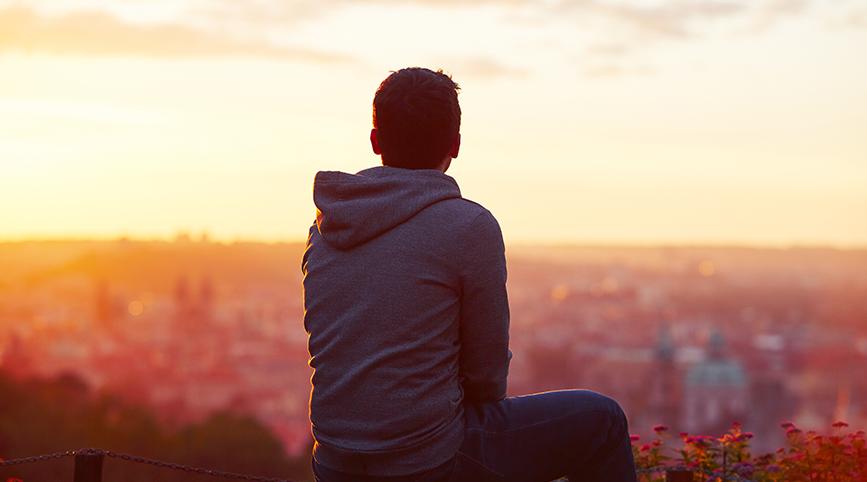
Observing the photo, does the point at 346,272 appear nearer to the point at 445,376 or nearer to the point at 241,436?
the point at 445,376

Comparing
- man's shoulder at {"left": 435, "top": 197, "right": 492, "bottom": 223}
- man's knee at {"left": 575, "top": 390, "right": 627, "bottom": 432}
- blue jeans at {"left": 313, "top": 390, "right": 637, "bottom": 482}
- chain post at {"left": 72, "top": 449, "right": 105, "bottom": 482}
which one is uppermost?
man's shoulder at {"left": 435, "top": 197, "right": 492, "bottom": 223}

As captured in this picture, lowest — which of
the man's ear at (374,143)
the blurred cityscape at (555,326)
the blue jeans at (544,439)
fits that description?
the blurred cityscape at (555,326)

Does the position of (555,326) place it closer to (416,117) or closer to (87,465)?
(87,465)

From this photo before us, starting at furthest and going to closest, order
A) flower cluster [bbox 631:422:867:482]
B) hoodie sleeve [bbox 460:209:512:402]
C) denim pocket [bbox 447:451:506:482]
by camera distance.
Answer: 1. flower cluster [bbox 631:422:867:482]
2. denim pocket [bbox 447:451:506:482]
3. hoodie sleeve [bbox 460:209:512:402]

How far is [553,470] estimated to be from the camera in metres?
2.48

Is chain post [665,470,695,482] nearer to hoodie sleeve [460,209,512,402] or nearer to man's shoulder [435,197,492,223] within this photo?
hoodie sleeve [460,209,512,402]

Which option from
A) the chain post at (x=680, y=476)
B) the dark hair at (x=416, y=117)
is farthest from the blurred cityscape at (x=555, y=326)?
the dark hair at (x=416, y=117)

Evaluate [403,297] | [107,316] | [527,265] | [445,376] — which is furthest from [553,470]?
[527,265]

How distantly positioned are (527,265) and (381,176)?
95133mm

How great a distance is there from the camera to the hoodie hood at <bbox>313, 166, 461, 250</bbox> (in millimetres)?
2330

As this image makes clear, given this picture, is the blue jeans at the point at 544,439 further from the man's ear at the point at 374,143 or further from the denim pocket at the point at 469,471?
Answer: the man's ear at the point at 374,143

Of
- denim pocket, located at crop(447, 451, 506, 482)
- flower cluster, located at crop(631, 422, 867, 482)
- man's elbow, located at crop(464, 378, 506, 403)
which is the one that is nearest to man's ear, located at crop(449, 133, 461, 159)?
man's elbow, located at crop(464, 378, 506, 403)

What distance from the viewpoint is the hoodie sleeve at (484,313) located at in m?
2.30

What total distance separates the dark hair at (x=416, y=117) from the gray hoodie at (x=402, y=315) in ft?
0.12
